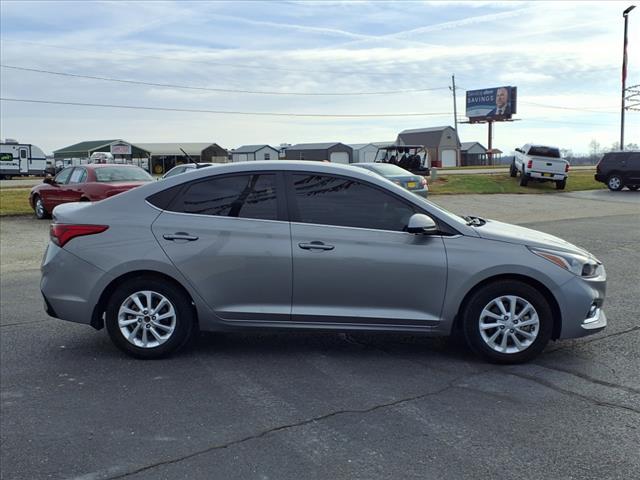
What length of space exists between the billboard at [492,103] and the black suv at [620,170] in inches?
2463

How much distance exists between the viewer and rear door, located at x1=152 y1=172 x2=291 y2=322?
16.5 feet

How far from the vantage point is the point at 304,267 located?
501 cm

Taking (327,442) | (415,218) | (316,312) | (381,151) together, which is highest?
(381,151)

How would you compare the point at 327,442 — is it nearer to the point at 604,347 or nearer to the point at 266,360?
the point at 266,360

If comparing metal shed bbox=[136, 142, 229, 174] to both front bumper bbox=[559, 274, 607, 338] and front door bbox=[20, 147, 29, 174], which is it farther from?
front bumper bbox=[559, 274, 607, 338]

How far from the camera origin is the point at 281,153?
91000 mm

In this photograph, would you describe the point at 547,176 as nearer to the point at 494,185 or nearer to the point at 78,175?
the point at 494,185

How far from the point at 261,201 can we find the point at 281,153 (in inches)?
3419

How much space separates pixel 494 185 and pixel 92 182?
19.1 meters

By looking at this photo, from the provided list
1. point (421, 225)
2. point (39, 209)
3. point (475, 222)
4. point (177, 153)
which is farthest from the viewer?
point (177, 153)

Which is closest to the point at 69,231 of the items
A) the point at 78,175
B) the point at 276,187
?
the point at 276,187

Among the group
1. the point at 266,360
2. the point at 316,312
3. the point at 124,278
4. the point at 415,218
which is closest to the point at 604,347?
the point at 415,218

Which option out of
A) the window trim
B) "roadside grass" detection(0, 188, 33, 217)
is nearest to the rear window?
"roadside grass" detection(0, 188, 33, 217)

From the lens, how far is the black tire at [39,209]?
55.0 feet
